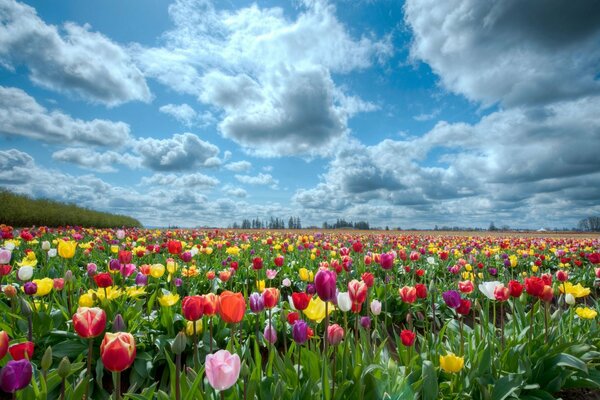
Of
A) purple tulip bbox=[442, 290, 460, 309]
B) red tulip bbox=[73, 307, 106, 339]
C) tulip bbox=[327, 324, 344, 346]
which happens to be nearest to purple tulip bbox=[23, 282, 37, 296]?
red tulip bbox=[73, 307, 106, 339]

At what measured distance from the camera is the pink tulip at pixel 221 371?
5.38ft

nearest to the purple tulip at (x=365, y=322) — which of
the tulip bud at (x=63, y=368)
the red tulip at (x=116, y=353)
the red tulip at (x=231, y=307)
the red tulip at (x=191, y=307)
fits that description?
the red tulip at (x=231, y=307)

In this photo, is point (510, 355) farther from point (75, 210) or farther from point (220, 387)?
point (75, 210)

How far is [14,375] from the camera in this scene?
66.4 inches

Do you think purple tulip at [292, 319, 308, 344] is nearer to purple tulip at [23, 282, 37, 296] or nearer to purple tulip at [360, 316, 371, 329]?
purple tulip at [360, 316, 371, 329]

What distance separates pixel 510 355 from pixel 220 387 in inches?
111

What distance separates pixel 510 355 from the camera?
129 inches

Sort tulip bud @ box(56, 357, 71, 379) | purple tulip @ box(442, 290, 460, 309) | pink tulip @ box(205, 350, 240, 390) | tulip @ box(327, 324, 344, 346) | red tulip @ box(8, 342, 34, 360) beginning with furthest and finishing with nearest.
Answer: purple tulip @ box(442, 290, 460, 309), tulip @ box(327, 324, 344, 346), red tulip @ box(8, 342, 34, 360), tulip bud @ box(56, 357, 71, 379), pink tulip @ box(205, 350, 240, 390)

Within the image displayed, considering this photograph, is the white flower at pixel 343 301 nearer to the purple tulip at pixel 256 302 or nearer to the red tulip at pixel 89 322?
the purple tulip at pixel 256 302

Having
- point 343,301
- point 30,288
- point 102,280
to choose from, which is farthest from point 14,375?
point 30,288

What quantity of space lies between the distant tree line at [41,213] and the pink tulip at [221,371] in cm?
2191

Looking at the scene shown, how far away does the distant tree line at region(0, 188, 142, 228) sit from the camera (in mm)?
18773

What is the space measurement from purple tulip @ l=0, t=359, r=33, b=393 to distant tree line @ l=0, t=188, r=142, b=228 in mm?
21292

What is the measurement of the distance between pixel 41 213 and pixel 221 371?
23934 mm
